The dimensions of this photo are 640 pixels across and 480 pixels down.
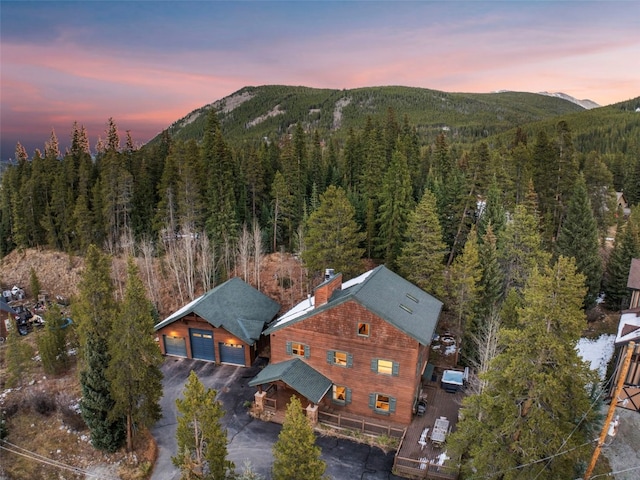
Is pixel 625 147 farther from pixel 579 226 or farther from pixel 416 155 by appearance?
pixel 579 226

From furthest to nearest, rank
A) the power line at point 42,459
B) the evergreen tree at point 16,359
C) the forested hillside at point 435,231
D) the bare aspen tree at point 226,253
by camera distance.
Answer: the bare aspen tree at point 226,253 < the evergreen tree at point 16,359 < the power line at point 42,459 < the forested hillside at point 435,231

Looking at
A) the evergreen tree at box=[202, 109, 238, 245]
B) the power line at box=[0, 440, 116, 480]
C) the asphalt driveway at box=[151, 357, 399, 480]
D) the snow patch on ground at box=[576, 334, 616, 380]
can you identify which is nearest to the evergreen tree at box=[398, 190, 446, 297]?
the snow patch on ground at box=[576, 334, 616, 380]

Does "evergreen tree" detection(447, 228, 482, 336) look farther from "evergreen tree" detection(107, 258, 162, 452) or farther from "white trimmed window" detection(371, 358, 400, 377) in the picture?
"evergreen tree" detection(107, 258, 162, 452)

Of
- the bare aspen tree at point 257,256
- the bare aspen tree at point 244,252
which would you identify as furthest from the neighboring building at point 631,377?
the bare aspen tree at point 244,252

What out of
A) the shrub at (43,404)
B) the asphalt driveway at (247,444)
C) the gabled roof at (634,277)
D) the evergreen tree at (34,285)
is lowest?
the evergreen tree at (34,285)

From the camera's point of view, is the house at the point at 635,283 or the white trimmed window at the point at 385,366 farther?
the house at the point at 635,283

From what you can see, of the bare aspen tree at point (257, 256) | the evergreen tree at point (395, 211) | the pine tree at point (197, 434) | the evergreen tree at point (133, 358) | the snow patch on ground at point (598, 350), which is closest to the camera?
the pine tree at point (197, 434)

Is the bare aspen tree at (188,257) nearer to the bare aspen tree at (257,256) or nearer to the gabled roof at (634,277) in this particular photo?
the bare aspen tree at (257,256)
